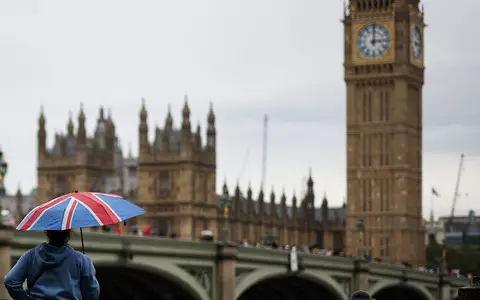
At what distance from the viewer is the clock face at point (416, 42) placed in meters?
128

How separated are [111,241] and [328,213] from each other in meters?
112

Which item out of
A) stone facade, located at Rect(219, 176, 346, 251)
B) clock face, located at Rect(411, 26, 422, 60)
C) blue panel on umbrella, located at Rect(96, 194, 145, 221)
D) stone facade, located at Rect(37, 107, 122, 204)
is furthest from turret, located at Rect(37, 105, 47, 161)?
blue panel on umbrella, located at Rect(96, 194, 145, 221)

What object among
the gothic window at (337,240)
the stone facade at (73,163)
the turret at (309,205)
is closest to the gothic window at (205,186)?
the stone facade at (73,163)

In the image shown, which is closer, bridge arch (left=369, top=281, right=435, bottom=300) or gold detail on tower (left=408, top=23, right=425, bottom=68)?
bridge arch (left=369, top=281, right=435, bottom=300)

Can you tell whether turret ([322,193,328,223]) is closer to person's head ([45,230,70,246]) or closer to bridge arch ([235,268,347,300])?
bridge arch ([235,268,347,300])

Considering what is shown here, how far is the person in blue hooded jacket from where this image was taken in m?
11.7

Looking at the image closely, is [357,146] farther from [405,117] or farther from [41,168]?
[41,168]

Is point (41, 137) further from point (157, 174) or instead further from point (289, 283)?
point (289, 283)

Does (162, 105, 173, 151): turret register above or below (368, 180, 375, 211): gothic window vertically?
above

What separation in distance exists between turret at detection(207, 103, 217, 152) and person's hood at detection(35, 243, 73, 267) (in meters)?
109

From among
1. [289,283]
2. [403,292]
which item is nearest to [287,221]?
[403,292]

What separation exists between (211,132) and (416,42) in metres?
20.7

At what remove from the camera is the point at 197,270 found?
49.9 metres

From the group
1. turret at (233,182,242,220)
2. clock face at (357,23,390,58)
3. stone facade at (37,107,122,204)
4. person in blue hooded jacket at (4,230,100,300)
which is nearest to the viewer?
person in blue hooded jacket at (4,230,100,300)
